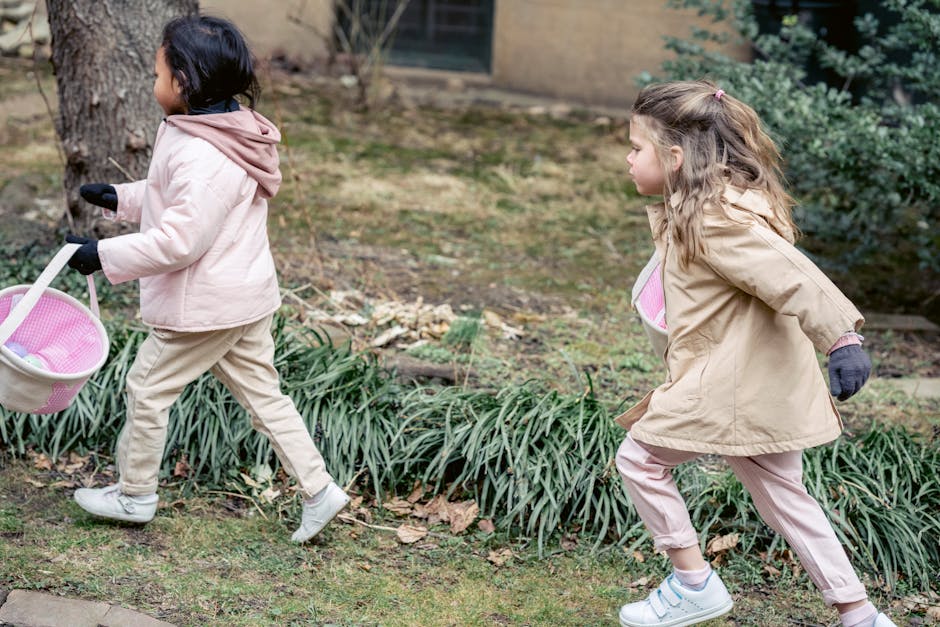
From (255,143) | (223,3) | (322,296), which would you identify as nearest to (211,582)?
(255,143)

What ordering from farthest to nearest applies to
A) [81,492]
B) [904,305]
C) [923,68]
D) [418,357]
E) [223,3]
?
[223,3] → [904,305] → [923,68] → [418,357] → [81,492]

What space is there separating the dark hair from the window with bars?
A: 27.4 feet

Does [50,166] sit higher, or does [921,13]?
[921,13]

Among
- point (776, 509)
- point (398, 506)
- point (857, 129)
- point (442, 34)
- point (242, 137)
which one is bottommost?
point (398, 506)

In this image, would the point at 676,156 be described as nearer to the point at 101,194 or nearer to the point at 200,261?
the point at 200,261

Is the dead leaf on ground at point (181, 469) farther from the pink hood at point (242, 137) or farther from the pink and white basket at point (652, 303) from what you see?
the pink and white basket at point (652, 303)

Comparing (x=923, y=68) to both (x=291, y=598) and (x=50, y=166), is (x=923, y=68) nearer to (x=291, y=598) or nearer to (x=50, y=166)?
(x=291, y=598)

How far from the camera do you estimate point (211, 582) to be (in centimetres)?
338

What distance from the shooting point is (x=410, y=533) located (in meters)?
3.83

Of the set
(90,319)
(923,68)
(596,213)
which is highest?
(923,68)

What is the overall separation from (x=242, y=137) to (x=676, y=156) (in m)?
1.29

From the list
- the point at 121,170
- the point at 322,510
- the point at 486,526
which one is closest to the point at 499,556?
the point at 486,526

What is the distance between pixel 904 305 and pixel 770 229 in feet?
A: 13.3

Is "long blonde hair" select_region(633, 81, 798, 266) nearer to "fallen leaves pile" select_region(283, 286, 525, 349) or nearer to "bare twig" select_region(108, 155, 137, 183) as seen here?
"fallen leaves pile" select_region(283, 286, 525, 349)
